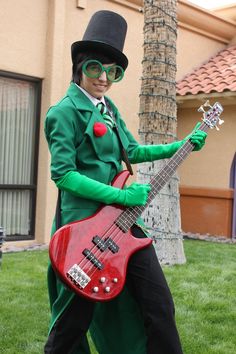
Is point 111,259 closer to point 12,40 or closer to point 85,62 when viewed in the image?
point 85,62

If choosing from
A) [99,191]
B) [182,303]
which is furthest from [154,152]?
[182,303]

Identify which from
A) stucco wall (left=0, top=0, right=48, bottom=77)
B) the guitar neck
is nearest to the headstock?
the guitar neck

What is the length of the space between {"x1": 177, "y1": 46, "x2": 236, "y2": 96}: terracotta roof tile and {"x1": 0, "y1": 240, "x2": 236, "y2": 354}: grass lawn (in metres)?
3.22

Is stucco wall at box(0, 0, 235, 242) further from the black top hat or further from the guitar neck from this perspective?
the guitar neck

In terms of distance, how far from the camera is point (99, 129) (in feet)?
9.02

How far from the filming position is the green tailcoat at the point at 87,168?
269cm

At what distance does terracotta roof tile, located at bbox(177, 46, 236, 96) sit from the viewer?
368 inches

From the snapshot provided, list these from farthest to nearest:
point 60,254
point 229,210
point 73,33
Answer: point 229,210
point 73,33
point 60,254

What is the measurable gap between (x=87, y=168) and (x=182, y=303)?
2.57 metres

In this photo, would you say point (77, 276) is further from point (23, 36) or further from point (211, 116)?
point (23, 36)

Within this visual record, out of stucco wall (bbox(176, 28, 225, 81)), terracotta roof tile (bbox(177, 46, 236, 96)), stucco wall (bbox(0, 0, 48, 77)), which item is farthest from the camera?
stucco wall (bbox(176, 28, 225, 81))

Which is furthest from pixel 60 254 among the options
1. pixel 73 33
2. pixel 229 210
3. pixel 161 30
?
pixel 229 210

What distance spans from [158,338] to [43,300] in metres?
2.48

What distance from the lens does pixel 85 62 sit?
9.12 feet
